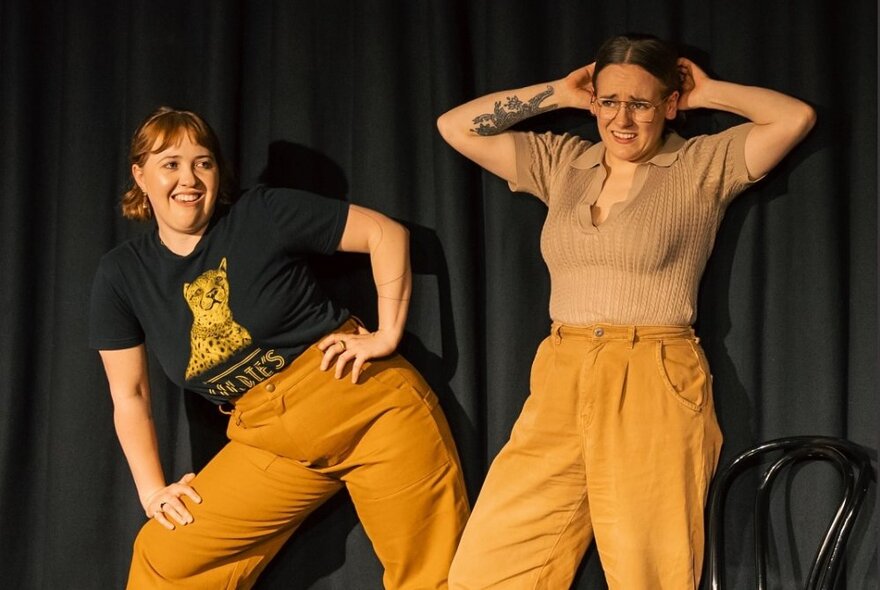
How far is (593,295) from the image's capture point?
2418 millimetres

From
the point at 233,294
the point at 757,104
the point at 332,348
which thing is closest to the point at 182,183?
the point at 233,294

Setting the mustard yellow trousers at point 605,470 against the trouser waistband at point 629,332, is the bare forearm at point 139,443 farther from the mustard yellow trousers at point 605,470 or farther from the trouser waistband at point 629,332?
the trouser waistband at point 629,332

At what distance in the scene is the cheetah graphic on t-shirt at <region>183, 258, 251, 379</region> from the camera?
249 cm

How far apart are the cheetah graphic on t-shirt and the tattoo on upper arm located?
70 cm

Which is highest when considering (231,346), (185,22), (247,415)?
(185,22)

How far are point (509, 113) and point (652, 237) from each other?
1.60 ft

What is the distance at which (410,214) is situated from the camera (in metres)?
2.78

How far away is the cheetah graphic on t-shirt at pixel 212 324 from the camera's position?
8.18 feet

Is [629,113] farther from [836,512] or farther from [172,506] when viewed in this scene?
Result: [172,506]

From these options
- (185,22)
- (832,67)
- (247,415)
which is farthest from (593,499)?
(185,22)

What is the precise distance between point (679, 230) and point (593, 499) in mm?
626

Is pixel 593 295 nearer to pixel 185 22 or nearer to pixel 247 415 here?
pixel 247 415

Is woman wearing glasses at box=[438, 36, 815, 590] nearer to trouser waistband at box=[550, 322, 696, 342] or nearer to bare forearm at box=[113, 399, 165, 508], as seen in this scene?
trouser waistband at box=[550, 322, 696, 342]

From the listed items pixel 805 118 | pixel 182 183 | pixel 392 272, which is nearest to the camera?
pixel 805 118
